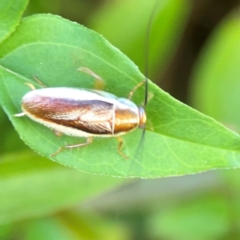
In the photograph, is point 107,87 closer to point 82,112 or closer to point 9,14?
point 82,112

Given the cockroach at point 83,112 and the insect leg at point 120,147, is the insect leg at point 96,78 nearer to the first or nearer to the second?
the cockroach at point 83,112

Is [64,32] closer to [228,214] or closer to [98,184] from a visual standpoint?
[98,184]

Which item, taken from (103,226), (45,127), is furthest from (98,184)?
(45,127)

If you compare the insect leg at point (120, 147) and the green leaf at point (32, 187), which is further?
the green leaf at point (32, 187)

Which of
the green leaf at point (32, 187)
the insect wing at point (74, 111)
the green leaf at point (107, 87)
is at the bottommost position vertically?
the green leaf at point (32, 187)

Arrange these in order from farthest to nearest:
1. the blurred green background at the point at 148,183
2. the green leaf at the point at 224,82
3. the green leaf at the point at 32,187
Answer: the green leaf at the point at 224,82, the blurred green background at the point at 148,183, the green leaf at the point at 32,187

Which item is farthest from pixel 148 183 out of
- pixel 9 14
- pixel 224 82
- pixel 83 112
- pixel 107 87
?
pixel 9 14

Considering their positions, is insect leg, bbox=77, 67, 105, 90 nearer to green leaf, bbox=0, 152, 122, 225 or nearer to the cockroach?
the cockroach

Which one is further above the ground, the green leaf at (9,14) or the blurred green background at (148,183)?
the green leaf at (9,14)

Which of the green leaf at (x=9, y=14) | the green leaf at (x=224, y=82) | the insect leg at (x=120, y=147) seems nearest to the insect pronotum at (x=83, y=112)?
the insect leg at (x=120, y=147)
